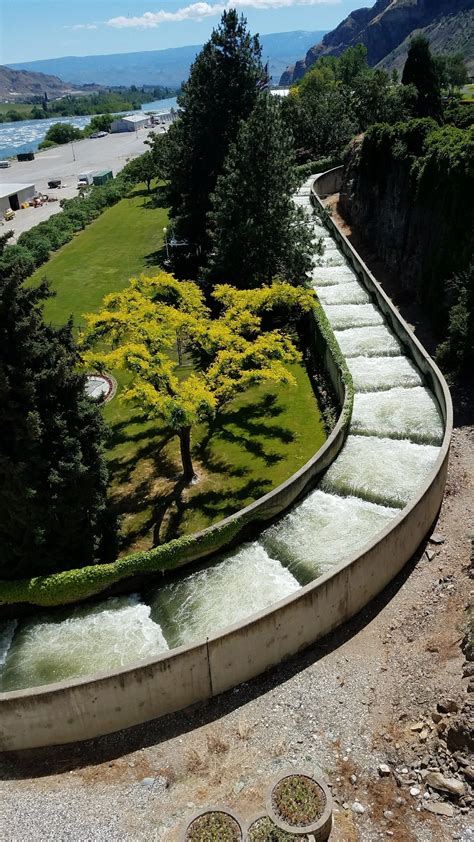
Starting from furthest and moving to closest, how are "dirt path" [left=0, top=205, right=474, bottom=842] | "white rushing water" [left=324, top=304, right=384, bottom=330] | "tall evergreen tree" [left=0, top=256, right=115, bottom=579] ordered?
"white rushing water" [left=324, top=304, right=384, bottom=330]
"tall evergreen tree" [left=0, top=256, right=115, bottom=579]
"dirt path" [left=0, top=205, right=474, bottom=842]

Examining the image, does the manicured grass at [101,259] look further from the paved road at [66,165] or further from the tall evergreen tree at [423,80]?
the tall evergreen tree at [423,80]

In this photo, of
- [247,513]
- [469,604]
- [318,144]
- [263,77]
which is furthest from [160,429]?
[318,144]

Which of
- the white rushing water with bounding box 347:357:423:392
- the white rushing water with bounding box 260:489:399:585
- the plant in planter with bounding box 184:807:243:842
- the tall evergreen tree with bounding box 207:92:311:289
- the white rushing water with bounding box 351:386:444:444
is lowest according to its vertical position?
the plant in planter with bounding box 184:807:243:842

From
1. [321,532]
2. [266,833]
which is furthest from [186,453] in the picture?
[266,833]

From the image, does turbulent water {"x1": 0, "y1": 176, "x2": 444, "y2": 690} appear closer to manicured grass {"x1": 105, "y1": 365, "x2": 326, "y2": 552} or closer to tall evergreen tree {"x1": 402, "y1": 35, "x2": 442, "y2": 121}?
manicured grass {"x1": 105, "y1": 365, "x2": 326, "y2": 552}

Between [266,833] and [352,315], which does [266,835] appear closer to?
[266,833]

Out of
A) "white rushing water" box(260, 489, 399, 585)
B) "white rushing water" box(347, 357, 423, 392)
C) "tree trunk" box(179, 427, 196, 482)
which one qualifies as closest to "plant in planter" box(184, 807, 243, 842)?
"white rushing water" box(260, 489, 399, 585)
